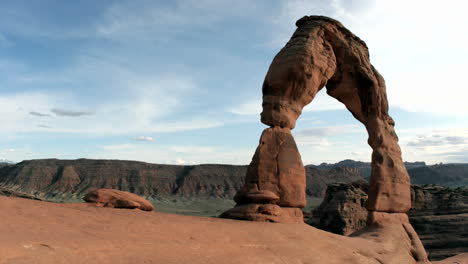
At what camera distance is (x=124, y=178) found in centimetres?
5659

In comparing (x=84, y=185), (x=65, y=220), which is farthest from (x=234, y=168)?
(x=65, y=220)

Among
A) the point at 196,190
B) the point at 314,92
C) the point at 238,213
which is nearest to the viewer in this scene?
the point at 238,213

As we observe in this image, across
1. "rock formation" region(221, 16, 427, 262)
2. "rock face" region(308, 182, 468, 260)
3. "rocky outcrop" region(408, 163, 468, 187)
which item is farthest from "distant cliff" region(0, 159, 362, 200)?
"rock formation" region(221, 16, 427, 262)

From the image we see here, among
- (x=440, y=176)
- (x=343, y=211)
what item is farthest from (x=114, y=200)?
(x=440, y=176)

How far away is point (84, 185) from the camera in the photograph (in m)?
53.9

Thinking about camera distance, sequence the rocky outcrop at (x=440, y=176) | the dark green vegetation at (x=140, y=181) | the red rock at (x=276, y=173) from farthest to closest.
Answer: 1. the rocky outcrop at (x=440, y=176)
2. the dark green vegetation at (x=140, y=181)
3. the red rock at (x=276, y=173)

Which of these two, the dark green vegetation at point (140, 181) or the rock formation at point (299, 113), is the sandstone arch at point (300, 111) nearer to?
the rock formation at point (299, 113)

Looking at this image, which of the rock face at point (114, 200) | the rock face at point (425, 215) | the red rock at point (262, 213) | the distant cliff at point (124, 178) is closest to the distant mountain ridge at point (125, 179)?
the distant cliff at point (124, 178)

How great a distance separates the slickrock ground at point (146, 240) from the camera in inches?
128

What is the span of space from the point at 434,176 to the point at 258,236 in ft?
268

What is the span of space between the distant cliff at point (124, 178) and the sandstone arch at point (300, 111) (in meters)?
46.4

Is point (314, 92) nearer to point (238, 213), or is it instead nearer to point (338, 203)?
point (238, 213)

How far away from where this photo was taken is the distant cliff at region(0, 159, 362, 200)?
53.9m

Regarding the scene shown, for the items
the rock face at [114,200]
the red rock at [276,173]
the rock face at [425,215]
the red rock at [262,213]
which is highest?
the red rock at [276,173]
